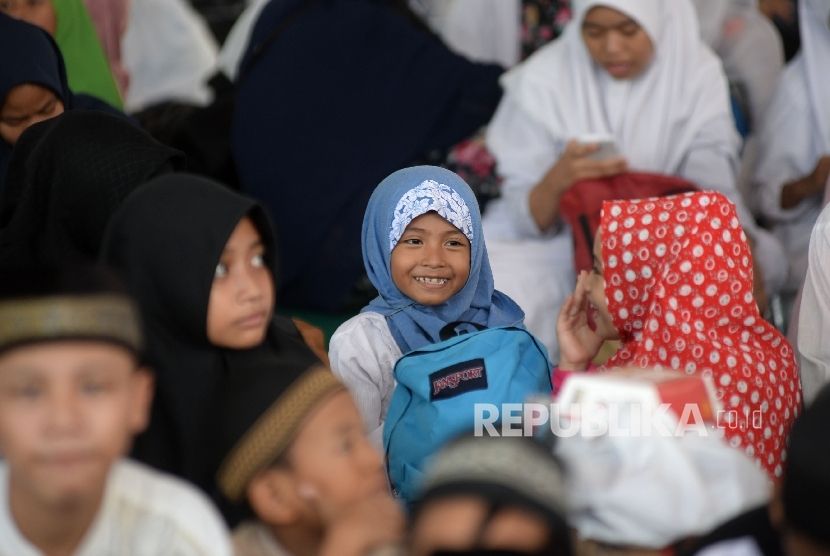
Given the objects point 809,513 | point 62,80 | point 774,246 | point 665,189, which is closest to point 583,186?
point 665,189

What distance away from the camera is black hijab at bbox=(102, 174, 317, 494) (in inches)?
89.4

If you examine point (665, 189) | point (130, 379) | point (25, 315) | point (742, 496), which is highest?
point (25, 315)

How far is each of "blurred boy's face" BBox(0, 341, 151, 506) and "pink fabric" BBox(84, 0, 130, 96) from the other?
3.51 m

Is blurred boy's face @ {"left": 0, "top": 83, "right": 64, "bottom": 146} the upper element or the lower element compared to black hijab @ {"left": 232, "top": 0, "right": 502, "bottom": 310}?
upper

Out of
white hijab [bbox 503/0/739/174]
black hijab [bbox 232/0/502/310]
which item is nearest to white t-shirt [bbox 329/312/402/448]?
black hijab [bbox 232/0/502/310]

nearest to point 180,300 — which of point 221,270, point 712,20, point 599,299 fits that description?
point 221,270

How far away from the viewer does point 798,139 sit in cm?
438

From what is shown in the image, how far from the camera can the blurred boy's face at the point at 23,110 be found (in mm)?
3346

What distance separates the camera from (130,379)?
1.92 m

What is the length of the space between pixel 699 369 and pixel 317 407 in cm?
100

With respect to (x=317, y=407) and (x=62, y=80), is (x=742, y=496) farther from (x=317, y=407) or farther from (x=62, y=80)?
(x=62, y=80)

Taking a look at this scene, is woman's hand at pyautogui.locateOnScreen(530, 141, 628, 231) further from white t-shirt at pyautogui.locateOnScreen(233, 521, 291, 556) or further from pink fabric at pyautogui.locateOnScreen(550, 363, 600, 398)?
white t-shirt at pyautogui.locateOnScreen(233, 521, 291, 556)

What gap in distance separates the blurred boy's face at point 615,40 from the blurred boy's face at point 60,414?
2.64 metres

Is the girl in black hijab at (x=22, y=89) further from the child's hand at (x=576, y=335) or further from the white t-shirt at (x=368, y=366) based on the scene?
the child's hand at (x=576, y=335)
